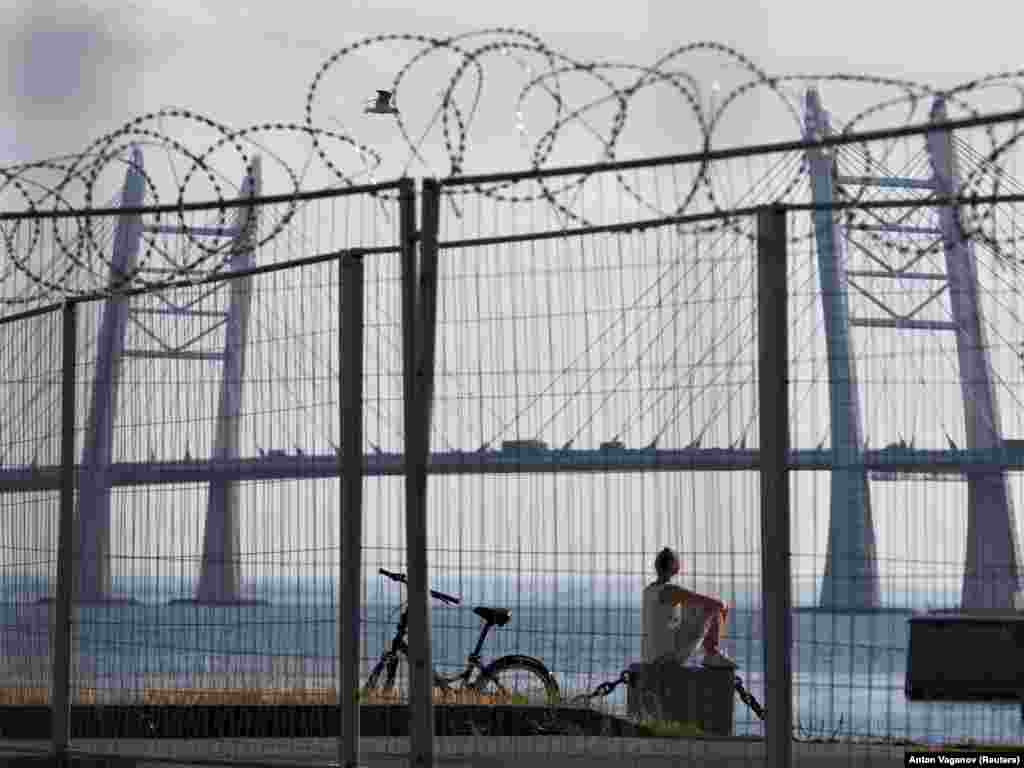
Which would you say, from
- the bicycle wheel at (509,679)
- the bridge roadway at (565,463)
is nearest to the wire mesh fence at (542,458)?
the bridge roadway at (565,463)

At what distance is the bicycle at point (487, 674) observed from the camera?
8.75 meters

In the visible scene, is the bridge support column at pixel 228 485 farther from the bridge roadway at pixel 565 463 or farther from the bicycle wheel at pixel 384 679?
the bicycle wheel at pixel 384 679

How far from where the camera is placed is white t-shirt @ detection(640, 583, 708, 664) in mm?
8055

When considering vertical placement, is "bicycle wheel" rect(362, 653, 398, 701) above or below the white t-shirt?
below

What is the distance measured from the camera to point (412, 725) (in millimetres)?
6984

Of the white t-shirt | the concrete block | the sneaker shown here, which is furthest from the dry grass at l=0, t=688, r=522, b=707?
the sneaker

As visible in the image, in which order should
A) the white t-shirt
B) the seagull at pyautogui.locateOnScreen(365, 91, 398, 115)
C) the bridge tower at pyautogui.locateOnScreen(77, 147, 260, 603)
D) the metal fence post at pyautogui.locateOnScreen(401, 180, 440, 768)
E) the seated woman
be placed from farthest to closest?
the seagull at pyautogui.locateOnScreen(365, 91, 398, 115) < the white t-shirt < the bridge tower at pyautogui.locateOnScreen(77, 147, 260, 603) < the seated woman < the metal fence post at pyautogui.locateOnScreen(401, 180, 440, 768)

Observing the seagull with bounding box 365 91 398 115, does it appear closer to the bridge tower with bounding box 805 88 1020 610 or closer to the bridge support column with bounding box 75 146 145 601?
the bridge support column with bounding box 75 146 145 601

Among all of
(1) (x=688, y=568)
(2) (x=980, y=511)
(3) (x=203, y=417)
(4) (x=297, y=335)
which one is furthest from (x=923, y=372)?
(3) (x=203, y=417)

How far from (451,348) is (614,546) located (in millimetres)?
917

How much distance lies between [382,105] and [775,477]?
4905mm

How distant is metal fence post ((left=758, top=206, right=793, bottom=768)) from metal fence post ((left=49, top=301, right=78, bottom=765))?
3.49m

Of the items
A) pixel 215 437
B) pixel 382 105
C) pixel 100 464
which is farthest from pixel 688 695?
pixel 382 105

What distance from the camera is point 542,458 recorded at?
691 centimetres
